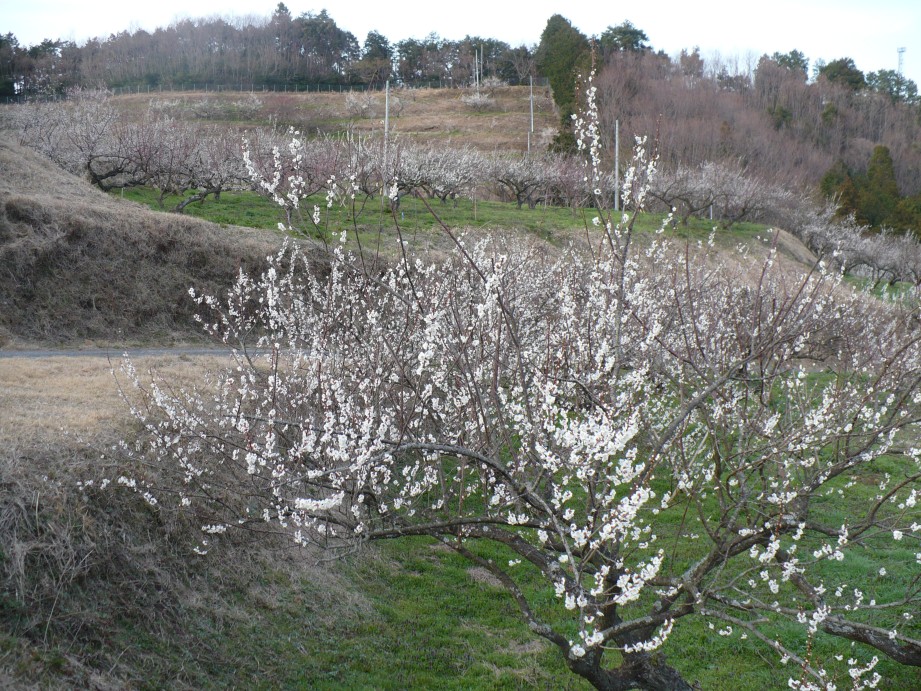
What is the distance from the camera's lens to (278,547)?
833 centimetres

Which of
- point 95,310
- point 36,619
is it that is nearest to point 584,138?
point 36,619

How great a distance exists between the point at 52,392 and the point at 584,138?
7.23 m

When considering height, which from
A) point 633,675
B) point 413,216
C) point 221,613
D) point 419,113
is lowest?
point 221,613

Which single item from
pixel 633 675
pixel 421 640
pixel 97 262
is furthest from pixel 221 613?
pixel 97 262

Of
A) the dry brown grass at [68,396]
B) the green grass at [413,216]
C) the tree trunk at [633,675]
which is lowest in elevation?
the tree trunk at [633,675]

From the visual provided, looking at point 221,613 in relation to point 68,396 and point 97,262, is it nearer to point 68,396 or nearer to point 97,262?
point 68,396

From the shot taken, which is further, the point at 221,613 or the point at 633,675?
the point at 221,613

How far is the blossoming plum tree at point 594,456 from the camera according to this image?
4.61 metres

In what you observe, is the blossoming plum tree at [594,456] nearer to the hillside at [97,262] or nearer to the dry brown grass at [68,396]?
the dry brown grass at [68,396]

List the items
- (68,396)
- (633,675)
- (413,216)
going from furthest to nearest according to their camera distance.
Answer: (413,216) → (68,396) → (633,675)

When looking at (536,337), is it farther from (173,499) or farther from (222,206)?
(222,206)

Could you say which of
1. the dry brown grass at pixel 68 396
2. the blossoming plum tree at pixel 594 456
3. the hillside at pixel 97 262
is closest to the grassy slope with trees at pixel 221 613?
the dry brown grass at pixel 68 396

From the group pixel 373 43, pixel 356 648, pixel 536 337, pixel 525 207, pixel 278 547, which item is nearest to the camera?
pixel 356 648

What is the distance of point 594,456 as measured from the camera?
4414 millimetres
